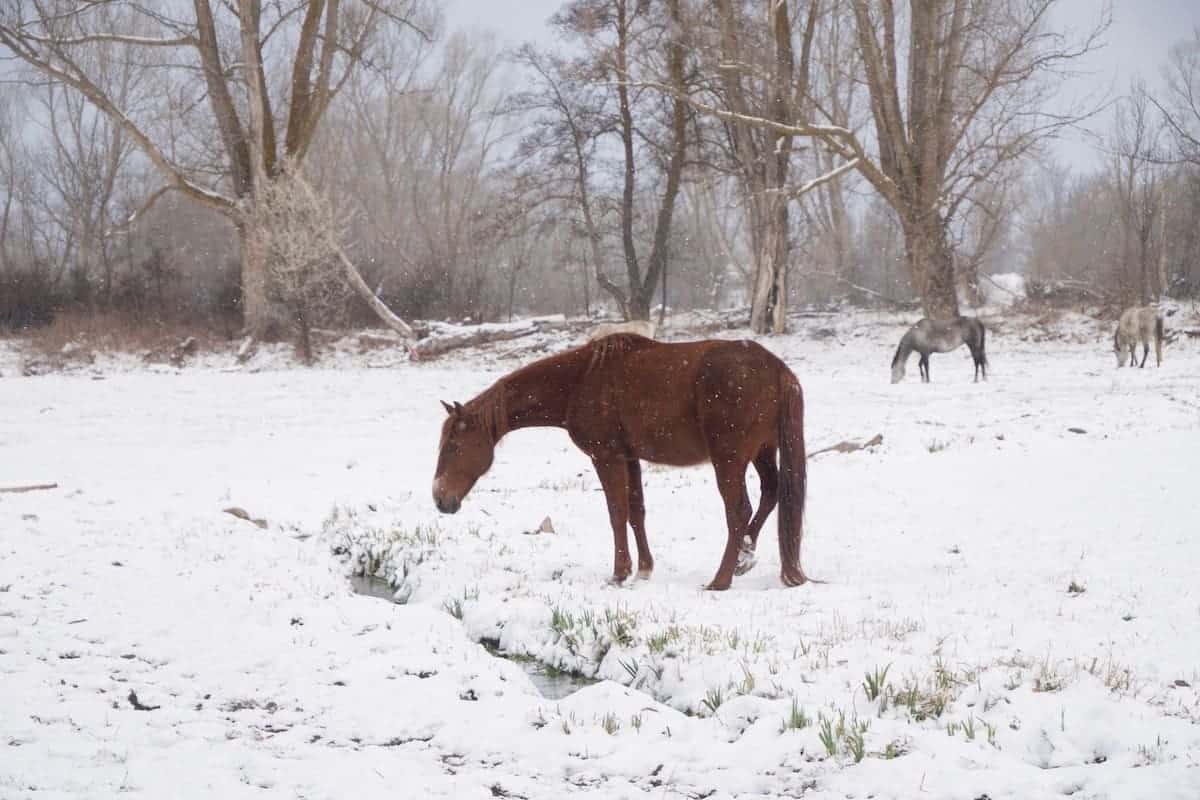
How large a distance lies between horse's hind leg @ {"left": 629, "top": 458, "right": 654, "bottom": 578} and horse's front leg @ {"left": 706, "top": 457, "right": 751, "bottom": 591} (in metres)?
0.56

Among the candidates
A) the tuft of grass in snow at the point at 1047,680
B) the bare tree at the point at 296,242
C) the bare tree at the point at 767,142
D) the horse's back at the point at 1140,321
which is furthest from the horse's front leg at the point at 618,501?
the bare tree at the point at 296,242

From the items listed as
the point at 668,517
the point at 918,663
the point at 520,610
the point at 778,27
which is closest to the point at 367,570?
the point at 520,610

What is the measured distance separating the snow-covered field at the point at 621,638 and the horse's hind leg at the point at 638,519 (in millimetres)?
249

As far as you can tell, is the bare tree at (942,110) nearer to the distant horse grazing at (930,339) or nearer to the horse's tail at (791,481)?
the distant horse grazing at (930,339)

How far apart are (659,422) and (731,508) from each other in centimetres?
73

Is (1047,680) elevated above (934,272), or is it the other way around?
(934,272)

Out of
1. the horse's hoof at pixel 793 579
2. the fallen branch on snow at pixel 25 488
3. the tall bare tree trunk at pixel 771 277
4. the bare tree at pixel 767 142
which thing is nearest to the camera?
the horse's hoof at pixel 793 579

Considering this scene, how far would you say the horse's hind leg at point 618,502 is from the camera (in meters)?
6.55

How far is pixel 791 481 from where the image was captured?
6.22m

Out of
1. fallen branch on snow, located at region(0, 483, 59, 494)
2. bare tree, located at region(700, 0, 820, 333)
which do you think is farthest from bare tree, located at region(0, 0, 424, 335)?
fallen branch on snow, located at region(0, 483, 59, 494)

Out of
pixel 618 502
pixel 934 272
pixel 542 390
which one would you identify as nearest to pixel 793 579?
pixel 618 502

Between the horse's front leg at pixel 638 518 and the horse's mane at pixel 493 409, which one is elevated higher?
the horse's mane at pixel 493 409

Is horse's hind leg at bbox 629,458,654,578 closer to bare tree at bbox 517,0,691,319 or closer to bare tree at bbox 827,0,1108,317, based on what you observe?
bare tree at bbox 827,0,1108,317

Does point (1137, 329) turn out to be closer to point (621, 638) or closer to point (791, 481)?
point (791, 481)
